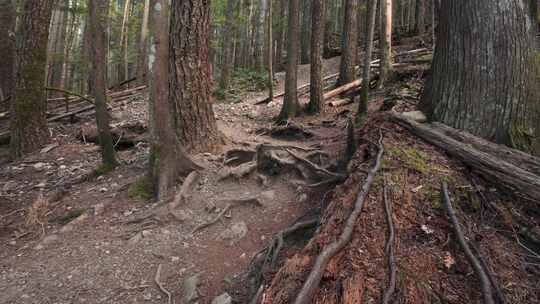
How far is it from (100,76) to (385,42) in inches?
313

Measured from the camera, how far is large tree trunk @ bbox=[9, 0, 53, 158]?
762 centimetres

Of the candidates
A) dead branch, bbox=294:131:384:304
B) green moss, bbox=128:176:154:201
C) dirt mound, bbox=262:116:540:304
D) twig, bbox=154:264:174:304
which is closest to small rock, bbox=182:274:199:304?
twig, bbox=154:264:174:304

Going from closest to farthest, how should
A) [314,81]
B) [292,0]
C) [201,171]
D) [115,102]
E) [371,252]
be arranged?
1. [371,252]
2. [201,171]
3. [292,0]
4. [314,81]
5. [115,102]

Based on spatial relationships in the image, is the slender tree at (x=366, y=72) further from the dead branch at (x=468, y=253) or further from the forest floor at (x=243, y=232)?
the dead branch at (x=468, y=253)

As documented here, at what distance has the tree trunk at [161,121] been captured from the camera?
16.5 feet

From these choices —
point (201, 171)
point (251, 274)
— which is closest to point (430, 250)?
point (251, 274)

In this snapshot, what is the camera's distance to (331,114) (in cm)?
969

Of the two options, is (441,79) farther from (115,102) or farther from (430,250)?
(115,102)

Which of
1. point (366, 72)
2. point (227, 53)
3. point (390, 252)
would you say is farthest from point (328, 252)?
point (227, 53)

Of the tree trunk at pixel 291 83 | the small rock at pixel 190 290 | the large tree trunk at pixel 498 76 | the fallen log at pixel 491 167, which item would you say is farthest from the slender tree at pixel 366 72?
the small rock at pixel 190 290

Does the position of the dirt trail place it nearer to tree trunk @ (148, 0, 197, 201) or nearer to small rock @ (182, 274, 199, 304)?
small rock @ (182, 274, 199, 304)

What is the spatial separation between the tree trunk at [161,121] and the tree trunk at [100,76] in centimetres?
147

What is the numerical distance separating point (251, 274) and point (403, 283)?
164cm

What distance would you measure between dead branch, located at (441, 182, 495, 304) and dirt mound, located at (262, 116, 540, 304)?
0.20 ft
